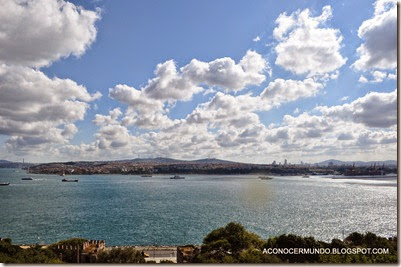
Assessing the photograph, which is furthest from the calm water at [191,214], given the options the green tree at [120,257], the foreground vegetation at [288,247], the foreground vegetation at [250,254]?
the green tree at [120,257]

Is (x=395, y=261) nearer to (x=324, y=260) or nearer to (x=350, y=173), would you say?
(x=324, y=260)

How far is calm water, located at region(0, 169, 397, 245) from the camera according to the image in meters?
12.2

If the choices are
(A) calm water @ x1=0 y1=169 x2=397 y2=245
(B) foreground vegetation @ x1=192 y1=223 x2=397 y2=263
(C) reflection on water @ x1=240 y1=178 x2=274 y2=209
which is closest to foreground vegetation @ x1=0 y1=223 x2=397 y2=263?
(B) foreground vegetation @ x1=192 y1=223 x2=397 y2=263

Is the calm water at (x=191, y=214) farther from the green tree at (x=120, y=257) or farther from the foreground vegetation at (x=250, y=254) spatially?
the green tree at (x=120, y=257)

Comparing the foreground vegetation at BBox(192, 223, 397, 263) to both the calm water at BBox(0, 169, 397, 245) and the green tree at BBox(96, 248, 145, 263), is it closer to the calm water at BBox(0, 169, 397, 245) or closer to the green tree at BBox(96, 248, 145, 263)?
the green tree at BBox(96, 248, 145, 263)

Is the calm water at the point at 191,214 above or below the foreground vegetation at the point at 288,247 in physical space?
below

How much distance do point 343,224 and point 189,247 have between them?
7315 millimetres

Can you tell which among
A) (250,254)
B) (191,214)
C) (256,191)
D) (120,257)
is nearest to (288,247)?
(250,254)

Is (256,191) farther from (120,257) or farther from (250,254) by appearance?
(120,257)

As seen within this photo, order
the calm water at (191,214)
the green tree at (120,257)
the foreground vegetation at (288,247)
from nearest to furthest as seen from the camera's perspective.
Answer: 1. the foreground vegetation at (288,247)
2. the green tree at (120,257)
3. the calm water at (191,214)

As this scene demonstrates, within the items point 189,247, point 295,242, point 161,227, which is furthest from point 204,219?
point 295,242

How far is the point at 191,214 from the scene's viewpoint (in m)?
15.4

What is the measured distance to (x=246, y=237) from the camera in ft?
22.7

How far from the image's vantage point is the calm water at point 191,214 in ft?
40.1
